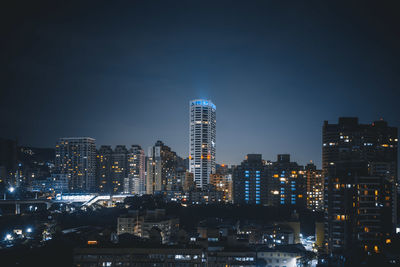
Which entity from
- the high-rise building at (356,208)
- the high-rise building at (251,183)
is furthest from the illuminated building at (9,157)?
the high-rise building at (356,208)

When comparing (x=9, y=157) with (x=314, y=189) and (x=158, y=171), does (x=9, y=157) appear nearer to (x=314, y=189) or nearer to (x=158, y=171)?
(x=158, y=171)

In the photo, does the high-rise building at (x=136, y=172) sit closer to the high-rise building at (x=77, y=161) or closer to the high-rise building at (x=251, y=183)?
the high-rise building at (x=77, y=161)

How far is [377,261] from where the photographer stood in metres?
21.1

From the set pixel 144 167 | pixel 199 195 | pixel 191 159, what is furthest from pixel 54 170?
pixel 199 195

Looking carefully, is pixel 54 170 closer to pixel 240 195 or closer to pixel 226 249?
pixel 240 195

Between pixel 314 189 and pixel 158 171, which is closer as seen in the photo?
pixel 314 189

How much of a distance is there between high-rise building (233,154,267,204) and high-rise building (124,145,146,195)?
1400 inches

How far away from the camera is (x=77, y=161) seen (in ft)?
287

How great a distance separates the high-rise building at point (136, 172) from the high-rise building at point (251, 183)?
3555 centimetres

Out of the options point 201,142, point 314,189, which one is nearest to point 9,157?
point 201,142

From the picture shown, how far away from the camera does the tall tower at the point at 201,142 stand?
78.1 metres

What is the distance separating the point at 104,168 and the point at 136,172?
7758mm

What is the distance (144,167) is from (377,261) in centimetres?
7932

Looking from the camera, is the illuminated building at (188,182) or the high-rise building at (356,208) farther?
the illuminated building at (188,182)
